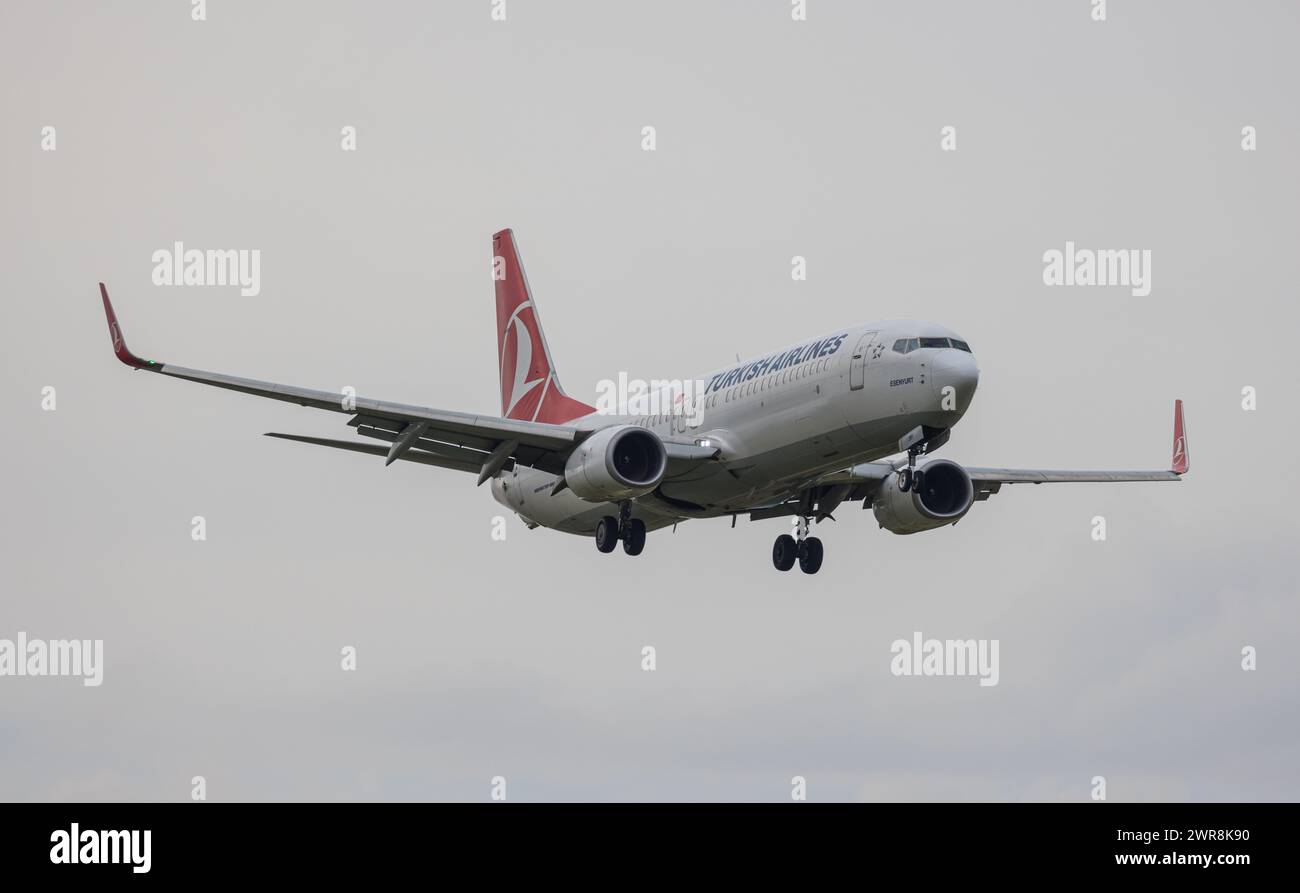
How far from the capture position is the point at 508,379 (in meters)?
66.8

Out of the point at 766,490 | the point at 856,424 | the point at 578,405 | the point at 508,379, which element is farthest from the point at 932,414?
the point at 508,379

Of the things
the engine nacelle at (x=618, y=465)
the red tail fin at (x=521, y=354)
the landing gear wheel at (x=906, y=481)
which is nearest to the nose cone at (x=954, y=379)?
the landing gear wheel at (x=906, y=481)

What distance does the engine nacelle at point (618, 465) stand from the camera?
50562 millimetres

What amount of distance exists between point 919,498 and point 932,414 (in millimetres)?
8412

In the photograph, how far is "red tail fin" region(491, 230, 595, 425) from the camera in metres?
63.8

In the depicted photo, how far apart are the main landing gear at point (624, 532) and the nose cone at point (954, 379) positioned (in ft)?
35.2

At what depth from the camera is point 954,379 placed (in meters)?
46.6

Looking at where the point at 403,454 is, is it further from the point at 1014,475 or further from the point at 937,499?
the point at 1014,475

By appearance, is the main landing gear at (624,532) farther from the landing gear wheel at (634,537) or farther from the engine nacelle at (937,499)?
the engine nacelle at (937,499)

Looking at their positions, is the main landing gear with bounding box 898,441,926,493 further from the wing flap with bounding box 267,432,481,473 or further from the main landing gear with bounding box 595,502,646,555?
the wing flap with bounding box 267,432,481,473

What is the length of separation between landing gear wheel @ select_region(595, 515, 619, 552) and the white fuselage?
2.43ft

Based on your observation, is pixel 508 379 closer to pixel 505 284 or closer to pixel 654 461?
pixel 505 284

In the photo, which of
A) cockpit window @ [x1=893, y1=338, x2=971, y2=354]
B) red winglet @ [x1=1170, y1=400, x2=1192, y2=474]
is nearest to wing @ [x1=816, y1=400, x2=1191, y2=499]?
red winglet @ [x1=1170, y1=400, x2=1192, y2=474]

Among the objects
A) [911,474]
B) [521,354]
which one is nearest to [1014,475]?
[911,474]
